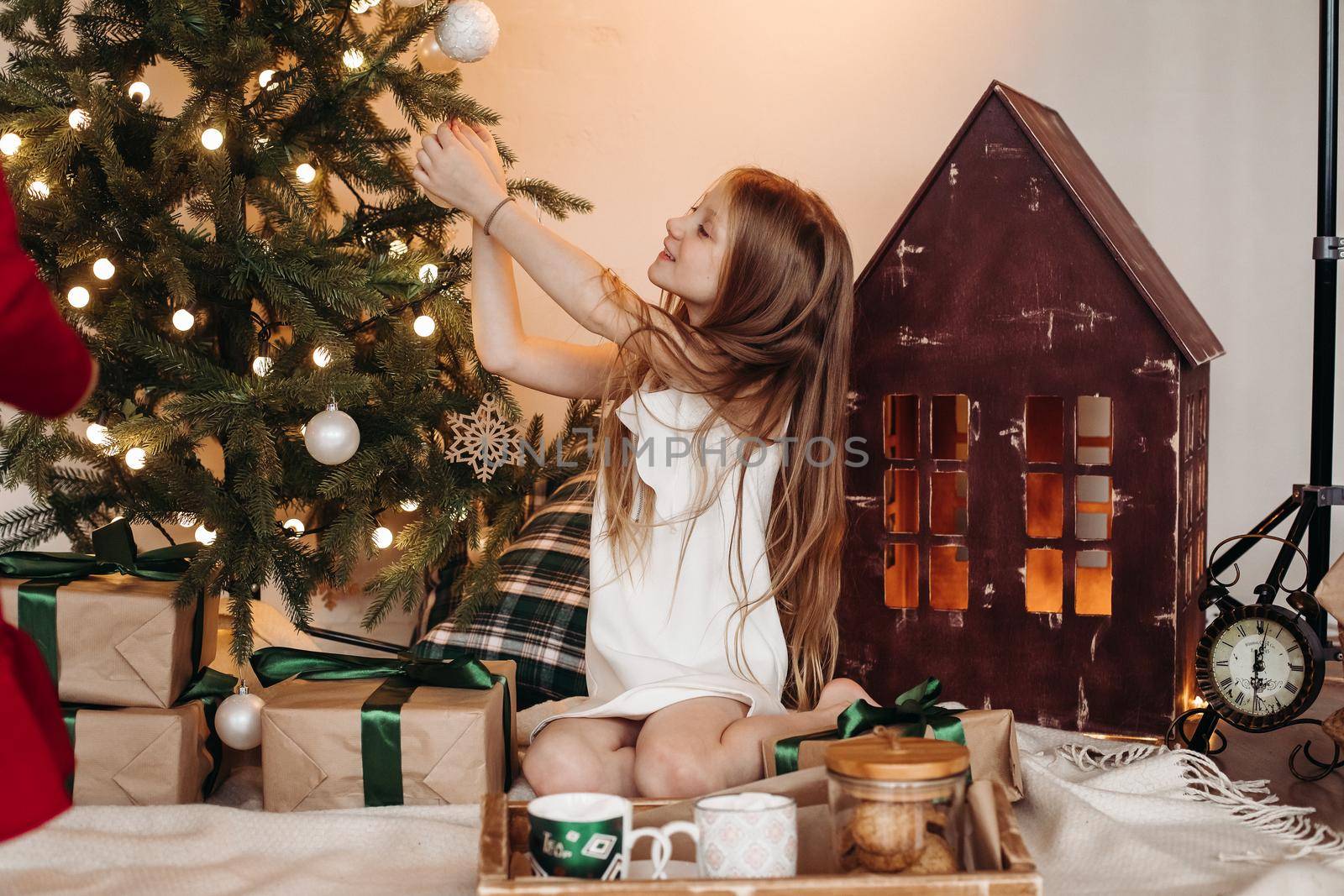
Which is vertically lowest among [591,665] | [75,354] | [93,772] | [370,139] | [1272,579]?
[93,772]

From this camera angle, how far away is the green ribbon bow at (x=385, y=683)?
1288 mm

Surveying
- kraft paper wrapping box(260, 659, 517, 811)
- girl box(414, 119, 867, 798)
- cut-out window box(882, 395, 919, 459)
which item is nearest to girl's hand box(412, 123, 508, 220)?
girl box(414, 119, 867, 798)

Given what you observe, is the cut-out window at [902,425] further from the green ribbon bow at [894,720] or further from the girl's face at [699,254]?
Answer: the green ribbon bow at [894,720]

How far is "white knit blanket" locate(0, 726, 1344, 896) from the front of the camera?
43.8 inches

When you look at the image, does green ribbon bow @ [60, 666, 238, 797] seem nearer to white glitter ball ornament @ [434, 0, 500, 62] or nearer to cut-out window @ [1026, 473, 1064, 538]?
white glitter ball ornament @ [434, 0, 500, 62]

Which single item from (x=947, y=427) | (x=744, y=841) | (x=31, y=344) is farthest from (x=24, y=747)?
(x=947, y=427)

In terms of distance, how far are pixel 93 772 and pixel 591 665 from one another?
0.60 m

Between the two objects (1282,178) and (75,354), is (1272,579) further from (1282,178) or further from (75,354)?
(75,354)

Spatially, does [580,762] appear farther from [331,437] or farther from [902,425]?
[902,425]

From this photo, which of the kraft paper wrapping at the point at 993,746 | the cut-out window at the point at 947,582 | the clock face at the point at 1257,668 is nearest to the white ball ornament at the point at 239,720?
the kraft paper wrapping at the point at 993,746

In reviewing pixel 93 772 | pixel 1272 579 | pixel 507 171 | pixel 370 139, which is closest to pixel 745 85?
pixel 507 171

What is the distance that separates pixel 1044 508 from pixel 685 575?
26.7 inches

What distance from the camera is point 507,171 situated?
7.88 feet

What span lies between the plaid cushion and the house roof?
2.12ft
